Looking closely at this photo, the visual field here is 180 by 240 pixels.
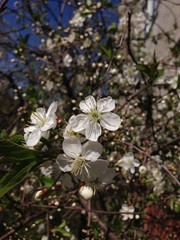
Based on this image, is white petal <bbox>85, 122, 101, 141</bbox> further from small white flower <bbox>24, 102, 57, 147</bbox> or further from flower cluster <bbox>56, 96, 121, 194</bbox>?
small white flower <bbox>24, 102, 57, 147</bbox>

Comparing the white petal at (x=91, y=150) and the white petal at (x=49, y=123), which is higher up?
the white petal at (x=49, y=123)

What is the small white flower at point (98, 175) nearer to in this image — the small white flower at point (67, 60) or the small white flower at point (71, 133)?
the small white flower at point (71, 133)

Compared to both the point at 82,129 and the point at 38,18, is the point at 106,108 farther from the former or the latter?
the point at 38,18

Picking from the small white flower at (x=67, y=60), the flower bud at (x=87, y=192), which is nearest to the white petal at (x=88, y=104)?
the flower bud at (x=87, y=192)

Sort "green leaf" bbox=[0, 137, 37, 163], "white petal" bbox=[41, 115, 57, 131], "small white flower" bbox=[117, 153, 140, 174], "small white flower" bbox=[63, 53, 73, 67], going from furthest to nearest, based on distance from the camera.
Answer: "small white flower" bbox=[63, 53, 73, 67] → "small white flower" bbox=[117, 153, 140, 174] → "white petal" bbox=[41, 115, 57, 131] → "green leaf" bbox=[0, 137, 37, 163]

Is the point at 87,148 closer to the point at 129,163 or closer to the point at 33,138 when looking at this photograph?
the point at 33,138

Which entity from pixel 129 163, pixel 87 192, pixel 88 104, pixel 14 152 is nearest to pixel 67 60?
pixel 129 163

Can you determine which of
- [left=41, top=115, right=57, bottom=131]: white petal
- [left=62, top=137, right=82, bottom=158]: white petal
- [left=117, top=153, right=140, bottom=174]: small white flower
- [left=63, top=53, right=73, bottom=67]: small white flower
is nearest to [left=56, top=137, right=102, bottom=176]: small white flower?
[left=62, top=137, right=82, bottom=158]: white petal
